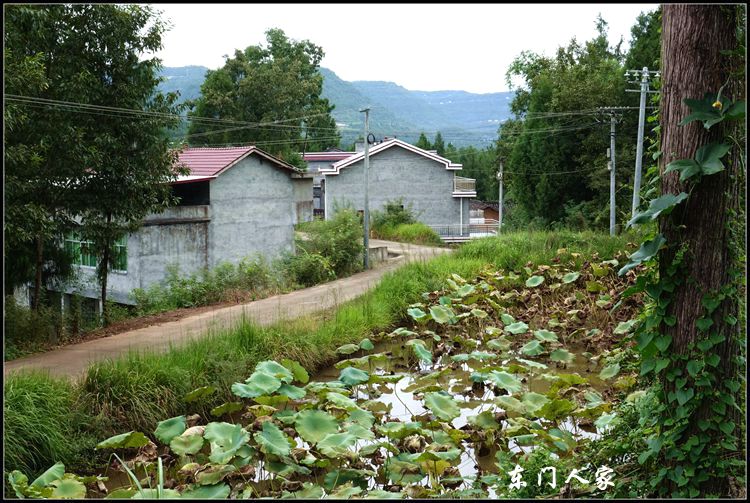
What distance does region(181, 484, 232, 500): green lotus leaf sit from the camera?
4.59m

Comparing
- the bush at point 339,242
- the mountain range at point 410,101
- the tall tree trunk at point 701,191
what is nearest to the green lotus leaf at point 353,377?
the tall tree trunk at point 701,191

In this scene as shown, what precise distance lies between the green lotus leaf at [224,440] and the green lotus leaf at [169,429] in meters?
0.36

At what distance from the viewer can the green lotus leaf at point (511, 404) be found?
Answer: 6.45 m

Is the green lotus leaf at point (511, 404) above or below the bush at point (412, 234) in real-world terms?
above

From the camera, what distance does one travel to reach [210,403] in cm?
760

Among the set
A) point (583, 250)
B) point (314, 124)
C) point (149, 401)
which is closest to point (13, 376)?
point (149, 401)

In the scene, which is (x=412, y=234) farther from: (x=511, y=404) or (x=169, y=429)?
(x=169, y=429)

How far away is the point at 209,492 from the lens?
4.64 meters

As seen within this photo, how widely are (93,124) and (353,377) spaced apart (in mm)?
6135

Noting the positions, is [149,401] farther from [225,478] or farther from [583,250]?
[583,250]

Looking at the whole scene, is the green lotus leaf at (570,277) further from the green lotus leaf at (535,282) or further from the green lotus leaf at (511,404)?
the green lotus leaf at (511,404)

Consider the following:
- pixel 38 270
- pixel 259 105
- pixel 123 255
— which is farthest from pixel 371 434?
pixel 259 105

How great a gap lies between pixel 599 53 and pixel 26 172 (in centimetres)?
2922

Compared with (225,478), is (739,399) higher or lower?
Answer: higher
